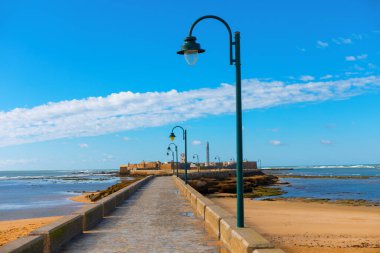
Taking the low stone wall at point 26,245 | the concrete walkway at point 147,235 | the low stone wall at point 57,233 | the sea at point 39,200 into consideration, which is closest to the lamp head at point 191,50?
the concrete walkway at point 147,235

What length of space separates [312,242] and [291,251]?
245 centimetres

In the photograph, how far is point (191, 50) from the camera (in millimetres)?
9727

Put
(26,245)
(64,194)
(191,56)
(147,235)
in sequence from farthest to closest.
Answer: (64,194) → (147,235) → (191,56) → (26,245)

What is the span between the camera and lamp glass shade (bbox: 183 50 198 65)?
977 centimetres

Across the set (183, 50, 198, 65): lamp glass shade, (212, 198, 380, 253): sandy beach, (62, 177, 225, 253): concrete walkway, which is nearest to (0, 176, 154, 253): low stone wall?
(62, 177, 225, 253): concrete walkway

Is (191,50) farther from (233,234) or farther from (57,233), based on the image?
(57,233)

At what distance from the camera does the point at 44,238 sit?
321 inches

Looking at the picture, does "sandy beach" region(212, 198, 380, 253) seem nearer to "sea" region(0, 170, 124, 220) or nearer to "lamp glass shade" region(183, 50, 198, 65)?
"lamp glass shade" region(183, 50, 198, 65)

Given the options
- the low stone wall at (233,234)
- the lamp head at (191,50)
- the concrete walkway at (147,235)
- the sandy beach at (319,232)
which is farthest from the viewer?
the sandy beach at (319,232)

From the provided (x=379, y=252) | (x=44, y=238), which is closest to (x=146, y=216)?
(x=44, y=238)

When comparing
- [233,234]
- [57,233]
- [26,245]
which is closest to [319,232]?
[233,234]

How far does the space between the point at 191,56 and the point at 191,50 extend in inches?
6.3

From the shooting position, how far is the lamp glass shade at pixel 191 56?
977 cm

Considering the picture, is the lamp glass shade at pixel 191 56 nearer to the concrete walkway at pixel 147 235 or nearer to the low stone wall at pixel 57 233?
the concrete walkway at pixel 147 235
